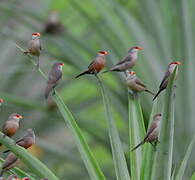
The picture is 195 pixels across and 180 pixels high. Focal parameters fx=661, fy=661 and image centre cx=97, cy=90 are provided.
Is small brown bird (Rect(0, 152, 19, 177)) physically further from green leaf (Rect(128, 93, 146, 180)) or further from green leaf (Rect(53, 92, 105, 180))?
green leaf (Rect(128, 93, 146, 180))

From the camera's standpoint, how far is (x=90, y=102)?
5.36 meters

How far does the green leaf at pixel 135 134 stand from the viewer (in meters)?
2.05

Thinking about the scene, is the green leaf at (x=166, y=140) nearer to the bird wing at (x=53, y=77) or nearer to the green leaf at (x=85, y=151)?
the green leaf at (x=85, y=151)

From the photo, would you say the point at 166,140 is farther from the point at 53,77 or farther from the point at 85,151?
the point at 53,77

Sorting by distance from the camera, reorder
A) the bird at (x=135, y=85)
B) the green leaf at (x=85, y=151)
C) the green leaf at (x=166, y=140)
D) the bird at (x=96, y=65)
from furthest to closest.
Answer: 1. the bird at (x=96, y=65)
2. the bird at (x=135, y=85)
3. the green leaf at (x=85, y=151)
4. the green leaf at (x=166, y=140)

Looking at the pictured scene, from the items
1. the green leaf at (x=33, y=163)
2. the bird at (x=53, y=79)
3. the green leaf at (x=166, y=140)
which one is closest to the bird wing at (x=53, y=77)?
the bird at (x=53, y=79)

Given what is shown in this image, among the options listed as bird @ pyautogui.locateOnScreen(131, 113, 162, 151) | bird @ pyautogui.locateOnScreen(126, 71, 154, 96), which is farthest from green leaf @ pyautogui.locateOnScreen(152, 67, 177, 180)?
bird @ pyautogui.locateOnScreen(126, 71, 154, 96)

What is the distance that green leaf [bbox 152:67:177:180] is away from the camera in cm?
186

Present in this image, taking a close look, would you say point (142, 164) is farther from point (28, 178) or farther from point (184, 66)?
point (184, 66)

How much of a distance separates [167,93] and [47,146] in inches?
112

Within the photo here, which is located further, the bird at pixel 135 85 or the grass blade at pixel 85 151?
the bird at pixel 135 85

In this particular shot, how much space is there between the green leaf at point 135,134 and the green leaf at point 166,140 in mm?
143

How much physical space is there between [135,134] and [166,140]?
28 cm

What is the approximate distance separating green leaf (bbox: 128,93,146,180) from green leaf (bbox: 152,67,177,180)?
143 millimetres
